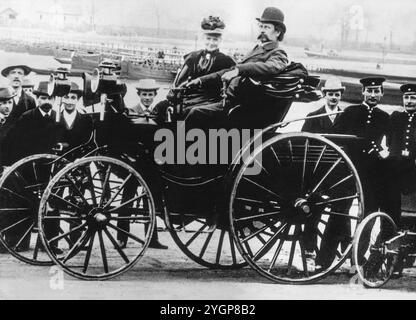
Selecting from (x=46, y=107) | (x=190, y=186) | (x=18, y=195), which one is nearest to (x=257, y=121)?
(x=190, y=186)

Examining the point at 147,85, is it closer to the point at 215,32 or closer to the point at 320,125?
the point at 215,32

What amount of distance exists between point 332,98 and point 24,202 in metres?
2.28

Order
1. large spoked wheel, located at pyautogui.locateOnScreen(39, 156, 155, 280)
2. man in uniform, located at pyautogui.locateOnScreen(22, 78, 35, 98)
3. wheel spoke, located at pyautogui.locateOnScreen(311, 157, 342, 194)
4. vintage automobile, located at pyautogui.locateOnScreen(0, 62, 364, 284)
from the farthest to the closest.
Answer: man in uniform, located at pyautogui.locateOnScreen(22, 78, 35, 98), wheel spoke, located at pyautogui.locateOnScreen(311, 157, 342, 194), vintage automobile, located at pyautogui.locateOnScreen(0, 62, 364, 284), large spoked wheel, located at pyautogui.locateOnScreen(39, 156, 155, 280)

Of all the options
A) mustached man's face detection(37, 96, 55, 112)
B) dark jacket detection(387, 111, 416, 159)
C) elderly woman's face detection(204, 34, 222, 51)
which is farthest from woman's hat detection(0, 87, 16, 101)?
dark jacket detection(387, 111, 416, 159)

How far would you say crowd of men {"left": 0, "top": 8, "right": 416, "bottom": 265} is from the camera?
3.56m

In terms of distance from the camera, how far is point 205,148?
3.44m

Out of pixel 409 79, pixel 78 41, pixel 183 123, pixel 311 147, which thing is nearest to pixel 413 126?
pixel 409 79

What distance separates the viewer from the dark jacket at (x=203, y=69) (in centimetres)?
360

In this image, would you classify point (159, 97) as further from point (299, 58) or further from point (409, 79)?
point (409, 79)

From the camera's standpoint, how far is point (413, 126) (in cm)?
374

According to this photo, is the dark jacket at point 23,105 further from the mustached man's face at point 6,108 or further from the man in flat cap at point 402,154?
the man in flat cap at point 402,154

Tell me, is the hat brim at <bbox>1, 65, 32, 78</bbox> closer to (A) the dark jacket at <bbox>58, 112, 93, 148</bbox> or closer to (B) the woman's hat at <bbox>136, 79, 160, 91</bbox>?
(A) the dark jacket at <bbox>58, 112, 93, 148</bbox>

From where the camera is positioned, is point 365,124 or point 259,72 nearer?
point 259,72

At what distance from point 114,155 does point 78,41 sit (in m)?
1.08
